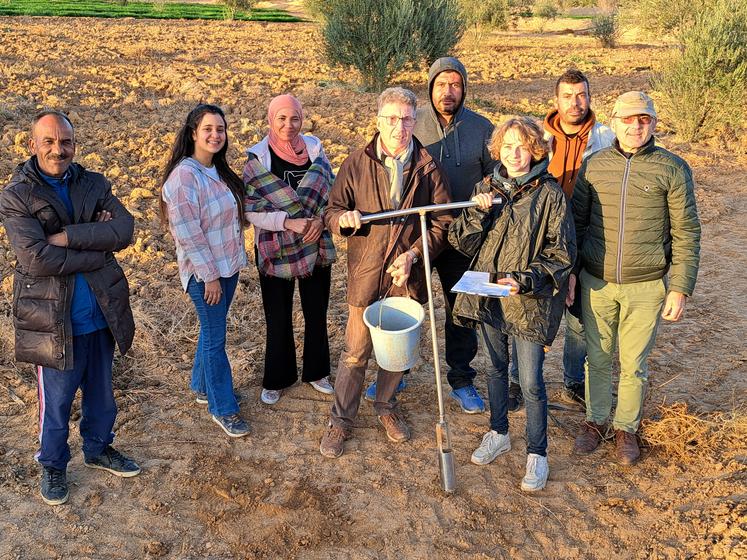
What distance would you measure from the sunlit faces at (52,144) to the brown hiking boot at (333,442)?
6.47ft

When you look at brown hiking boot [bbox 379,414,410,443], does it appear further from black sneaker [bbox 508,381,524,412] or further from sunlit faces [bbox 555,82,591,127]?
sunlit faces [bbox 555,82,591,127]

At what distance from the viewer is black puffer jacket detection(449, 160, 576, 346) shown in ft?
10.4

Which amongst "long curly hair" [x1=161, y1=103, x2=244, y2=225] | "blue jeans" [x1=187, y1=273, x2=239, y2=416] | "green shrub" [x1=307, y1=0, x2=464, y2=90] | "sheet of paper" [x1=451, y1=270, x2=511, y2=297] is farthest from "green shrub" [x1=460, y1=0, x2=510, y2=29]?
Result: "sheet of paper" [x1=451, y1=270, x2=511, y2=297]

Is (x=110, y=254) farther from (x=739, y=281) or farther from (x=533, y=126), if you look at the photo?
(x=739, y=281)

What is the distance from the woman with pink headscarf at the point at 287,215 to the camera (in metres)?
3.80

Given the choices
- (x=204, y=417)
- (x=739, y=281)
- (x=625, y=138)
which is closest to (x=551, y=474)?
(x=625, y=138)

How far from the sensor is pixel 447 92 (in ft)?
12.4

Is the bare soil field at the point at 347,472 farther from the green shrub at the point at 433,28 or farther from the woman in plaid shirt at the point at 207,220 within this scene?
the green shrub at the point at 433,28

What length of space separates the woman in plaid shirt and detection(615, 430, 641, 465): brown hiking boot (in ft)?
7.53

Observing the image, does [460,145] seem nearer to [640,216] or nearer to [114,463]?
[640,216]

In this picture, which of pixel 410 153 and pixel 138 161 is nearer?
pixel 410 153

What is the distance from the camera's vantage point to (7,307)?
5.62m

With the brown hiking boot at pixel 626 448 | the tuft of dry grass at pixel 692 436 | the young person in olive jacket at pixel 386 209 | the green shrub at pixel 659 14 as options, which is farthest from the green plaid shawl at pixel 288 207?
the green shrub at pixel 659 14

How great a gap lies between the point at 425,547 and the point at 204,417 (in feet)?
5.68
